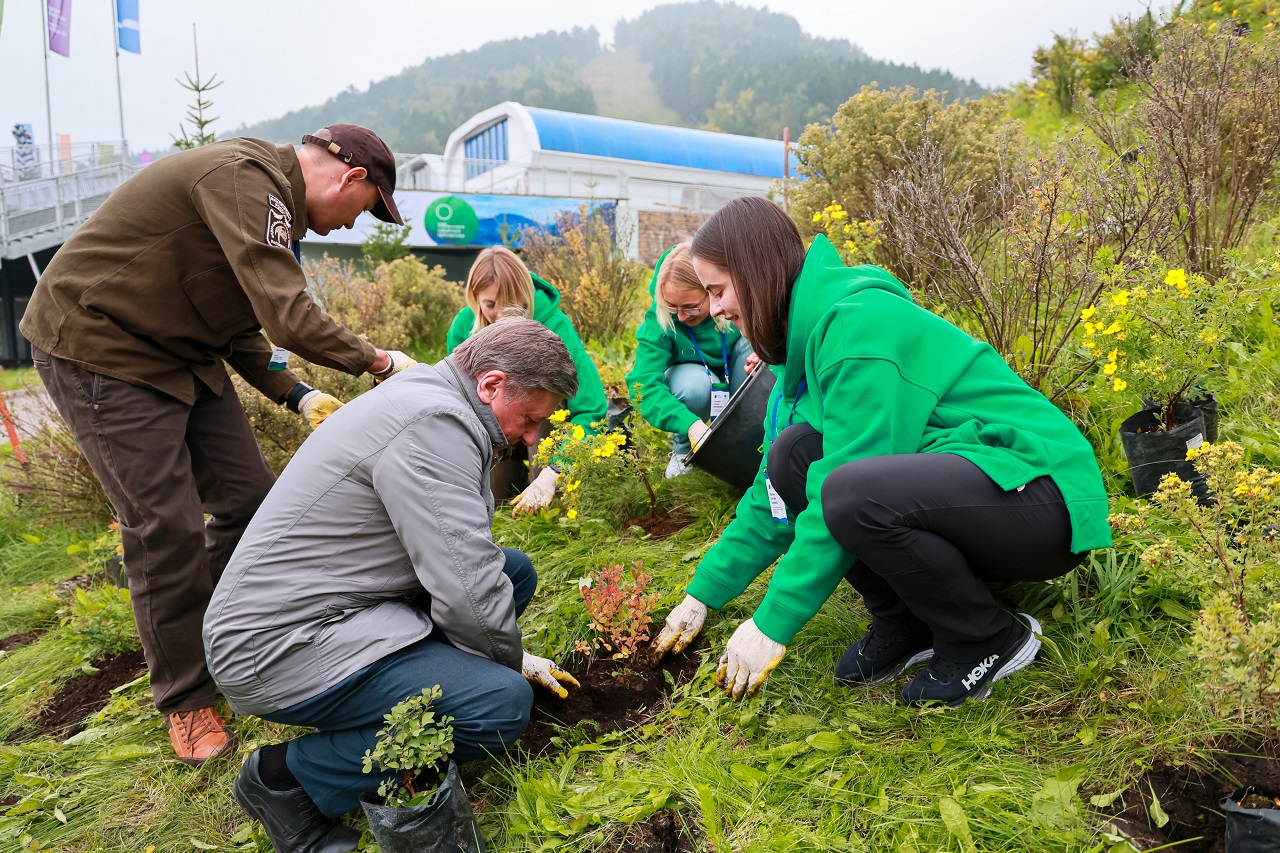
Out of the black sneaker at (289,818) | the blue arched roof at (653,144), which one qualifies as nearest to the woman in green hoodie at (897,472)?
the black sneaker at (289,818)

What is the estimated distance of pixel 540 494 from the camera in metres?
3.60

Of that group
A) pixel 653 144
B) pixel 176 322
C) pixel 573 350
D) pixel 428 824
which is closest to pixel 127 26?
pixel 653 144

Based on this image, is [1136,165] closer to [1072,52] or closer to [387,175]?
[387,175]

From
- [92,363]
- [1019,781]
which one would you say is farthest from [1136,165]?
[92,363]

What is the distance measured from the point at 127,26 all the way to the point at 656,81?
14372cm

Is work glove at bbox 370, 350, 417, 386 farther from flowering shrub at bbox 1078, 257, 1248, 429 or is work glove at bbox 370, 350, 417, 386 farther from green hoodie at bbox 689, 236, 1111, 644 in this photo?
flowering shrub at bbox 1078, 257, 1248, 429

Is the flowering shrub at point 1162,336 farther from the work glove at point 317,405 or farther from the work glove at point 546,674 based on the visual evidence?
the work glove at point 317,405

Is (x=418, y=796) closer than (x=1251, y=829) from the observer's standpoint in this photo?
No

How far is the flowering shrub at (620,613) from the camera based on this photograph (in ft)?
7.95

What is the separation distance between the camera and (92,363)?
94.3 inches

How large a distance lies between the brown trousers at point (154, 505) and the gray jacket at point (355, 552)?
2.29 ft

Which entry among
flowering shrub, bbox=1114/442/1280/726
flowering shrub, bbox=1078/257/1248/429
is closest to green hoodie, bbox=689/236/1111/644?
flowering shrub, bbox=1114/442/1280/726

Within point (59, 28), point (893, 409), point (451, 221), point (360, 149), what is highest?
point (59, 28)

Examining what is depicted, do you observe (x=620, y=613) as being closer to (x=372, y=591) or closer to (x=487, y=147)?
(x=372, y=591)
